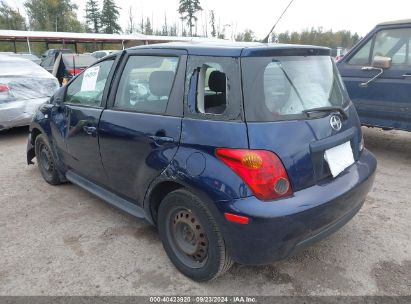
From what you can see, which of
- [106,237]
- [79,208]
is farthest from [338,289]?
[79,208]

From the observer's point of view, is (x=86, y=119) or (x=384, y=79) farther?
(x=384, y=79)

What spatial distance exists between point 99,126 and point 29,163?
216 cm

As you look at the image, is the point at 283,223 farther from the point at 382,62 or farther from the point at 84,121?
the point at 382,62

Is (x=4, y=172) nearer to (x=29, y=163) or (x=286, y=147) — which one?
(x=29, y=163)

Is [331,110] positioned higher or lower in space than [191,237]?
higher

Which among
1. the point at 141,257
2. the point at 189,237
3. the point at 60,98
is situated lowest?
the point at 141,257

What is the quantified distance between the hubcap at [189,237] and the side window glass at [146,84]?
785mm

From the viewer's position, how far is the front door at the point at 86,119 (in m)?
3.41

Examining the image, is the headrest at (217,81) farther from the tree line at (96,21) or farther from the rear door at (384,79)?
the tree line at (96,21)

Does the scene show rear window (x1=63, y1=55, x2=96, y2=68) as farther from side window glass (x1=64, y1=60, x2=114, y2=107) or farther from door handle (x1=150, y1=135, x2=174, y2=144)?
door handle (x1=150, y1=135, x2=174, y2=144)

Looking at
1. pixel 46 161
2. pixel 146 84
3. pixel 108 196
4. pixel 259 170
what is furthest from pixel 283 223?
pixel 46 161

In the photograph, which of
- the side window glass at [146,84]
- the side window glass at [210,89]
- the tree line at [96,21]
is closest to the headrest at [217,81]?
the side window glass at [210,89]

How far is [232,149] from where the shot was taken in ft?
7.38

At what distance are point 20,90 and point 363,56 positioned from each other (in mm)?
5837
